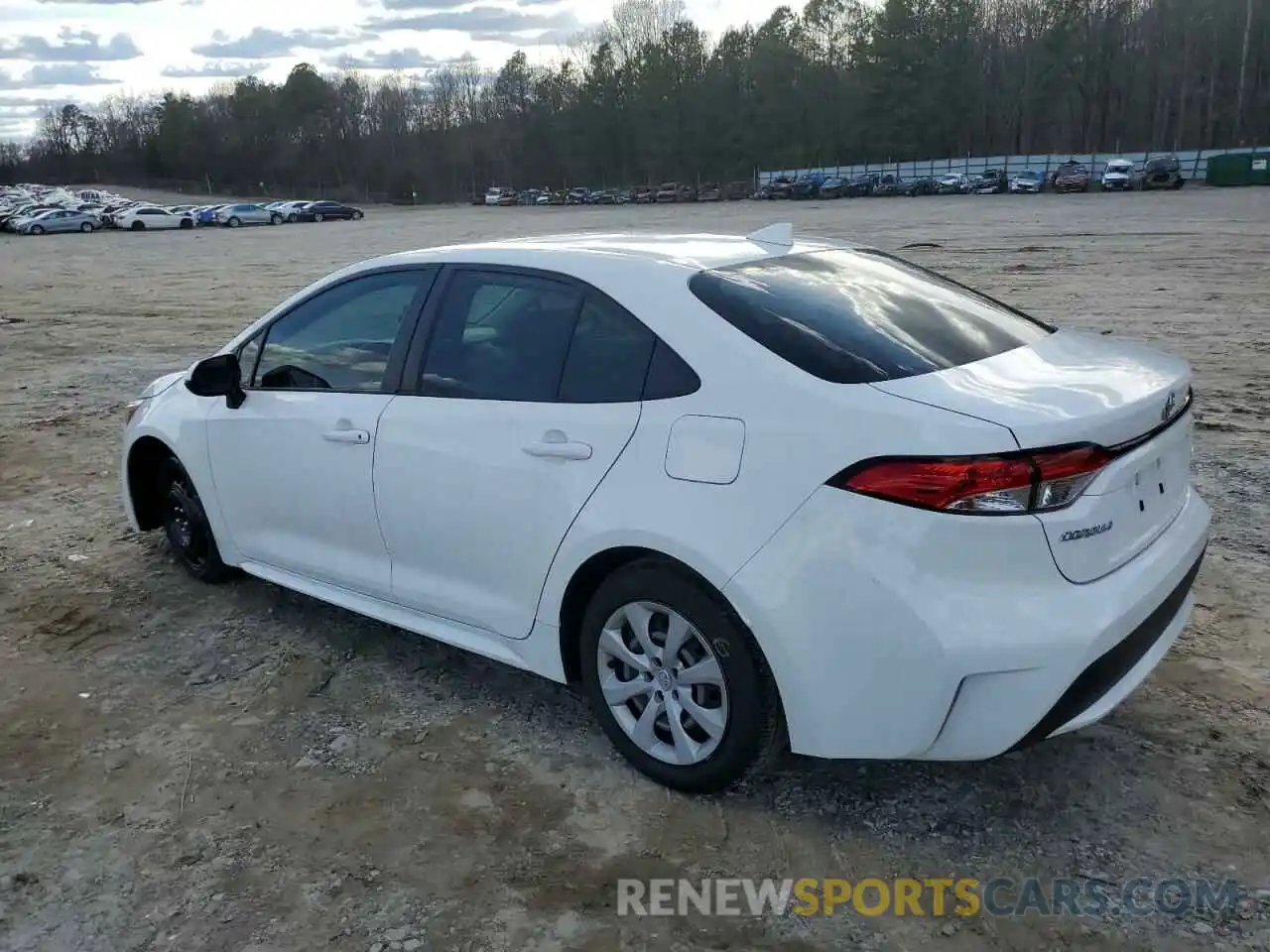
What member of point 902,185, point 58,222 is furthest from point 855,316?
point 902,185

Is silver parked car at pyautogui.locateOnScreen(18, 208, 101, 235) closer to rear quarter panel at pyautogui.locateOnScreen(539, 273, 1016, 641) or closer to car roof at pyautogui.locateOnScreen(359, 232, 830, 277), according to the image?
car roof at pyautogui.locateOnScreen(359, 232, 830, 277)

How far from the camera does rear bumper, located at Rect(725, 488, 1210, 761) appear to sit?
2.68 metres

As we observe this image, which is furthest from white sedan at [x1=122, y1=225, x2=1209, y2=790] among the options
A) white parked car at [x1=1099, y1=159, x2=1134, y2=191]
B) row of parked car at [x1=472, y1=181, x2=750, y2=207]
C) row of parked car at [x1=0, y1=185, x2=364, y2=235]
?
row of parked car at [x1=472, y1=181, x2=750, y2=207]

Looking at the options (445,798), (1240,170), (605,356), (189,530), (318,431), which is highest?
(1240,170)

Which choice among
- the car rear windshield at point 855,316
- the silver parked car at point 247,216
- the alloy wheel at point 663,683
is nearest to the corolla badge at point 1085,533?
the car rear windshield at point 855,316

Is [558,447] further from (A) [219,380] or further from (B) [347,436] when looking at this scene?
(A) [219,380]

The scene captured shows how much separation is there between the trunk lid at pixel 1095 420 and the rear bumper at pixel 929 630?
0.10m

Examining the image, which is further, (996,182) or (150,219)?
(996,182)

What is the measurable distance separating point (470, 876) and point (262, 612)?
2.34 metres

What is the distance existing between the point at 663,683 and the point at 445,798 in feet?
2.66

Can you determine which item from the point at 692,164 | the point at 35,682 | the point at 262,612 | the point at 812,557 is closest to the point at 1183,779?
the point at 812,557

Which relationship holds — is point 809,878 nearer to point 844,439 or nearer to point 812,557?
point 812,557

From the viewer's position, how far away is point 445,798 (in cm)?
340

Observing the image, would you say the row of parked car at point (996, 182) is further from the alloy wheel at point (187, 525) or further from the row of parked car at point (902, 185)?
the alloy wheel at point (187, 525)
